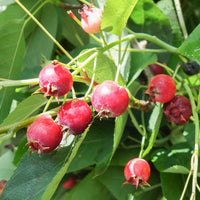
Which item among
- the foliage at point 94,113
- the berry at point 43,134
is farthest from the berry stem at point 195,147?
the berry at point 43,134

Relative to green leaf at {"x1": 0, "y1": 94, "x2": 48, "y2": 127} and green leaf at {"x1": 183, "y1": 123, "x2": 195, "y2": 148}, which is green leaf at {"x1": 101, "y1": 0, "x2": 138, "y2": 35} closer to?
green leaf at {"x1": 0, "y1": 94, "x2": 48, "y2": 127}

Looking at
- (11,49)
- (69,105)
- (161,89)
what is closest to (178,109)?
(161,89)

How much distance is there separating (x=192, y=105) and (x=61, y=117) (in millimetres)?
298

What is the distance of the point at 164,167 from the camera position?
2.64ft

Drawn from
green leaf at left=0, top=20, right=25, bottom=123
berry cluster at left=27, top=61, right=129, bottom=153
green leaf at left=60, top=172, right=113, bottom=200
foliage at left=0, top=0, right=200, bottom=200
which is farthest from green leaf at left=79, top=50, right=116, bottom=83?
green leaf at left=60, top=172, right=113, bottom=200

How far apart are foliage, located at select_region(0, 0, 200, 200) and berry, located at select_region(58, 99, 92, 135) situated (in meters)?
0.06

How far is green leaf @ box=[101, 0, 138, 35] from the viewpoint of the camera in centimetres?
60

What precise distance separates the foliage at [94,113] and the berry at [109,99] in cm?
7

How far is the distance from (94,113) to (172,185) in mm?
242

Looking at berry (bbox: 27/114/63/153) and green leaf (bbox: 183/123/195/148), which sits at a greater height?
berry (bbox: 27/114/63/153)

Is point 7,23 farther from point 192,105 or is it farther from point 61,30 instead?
point 192,105

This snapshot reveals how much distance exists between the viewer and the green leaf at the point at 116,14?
60cm

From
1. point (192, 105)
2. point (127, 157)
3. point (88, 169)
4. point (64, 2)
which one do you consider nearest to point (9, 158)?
point (88, 169)

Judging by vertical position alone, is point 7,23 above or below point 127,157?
above
